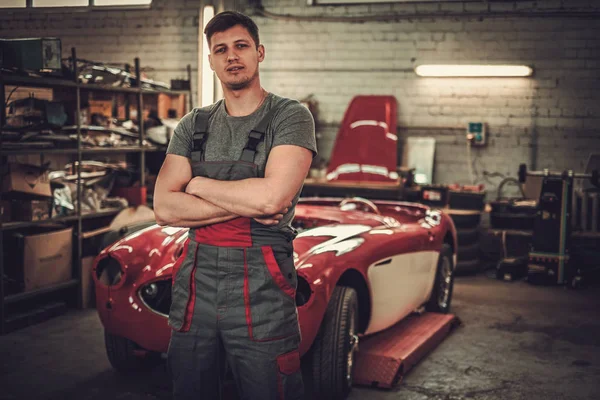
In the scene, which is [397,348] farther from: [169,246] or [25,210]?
[25,210]

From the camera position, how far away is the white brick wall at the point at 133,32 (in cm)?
1074

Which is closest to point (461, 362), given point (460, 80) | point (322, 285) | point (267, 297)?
point (322, 285)

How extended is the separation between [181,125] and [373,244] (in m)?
2.05

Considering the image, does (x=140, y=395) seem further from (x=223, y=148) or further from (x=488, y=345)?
(x=488, y=345)

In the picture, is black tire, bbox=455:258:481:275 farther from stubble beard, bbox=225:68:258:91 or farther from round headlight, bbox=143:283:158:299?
stubble beard, bbox=225:68:258:91

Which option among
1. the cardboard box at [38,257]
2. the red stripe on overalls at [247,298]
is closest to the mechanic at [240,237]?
the red stripe on overalls at [247,298]

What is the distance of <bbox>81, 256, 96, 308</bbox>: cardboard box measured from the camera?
646 centimetres

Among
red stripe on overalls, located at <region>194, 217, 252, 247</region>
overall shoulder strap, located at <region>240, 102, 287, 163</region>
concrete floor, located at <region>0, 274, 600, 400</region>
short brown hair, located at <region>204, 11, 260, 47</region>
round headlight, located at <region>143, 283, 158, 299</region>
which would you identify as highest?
short brown hair, located at <region>204, 11, 260, 47</region>

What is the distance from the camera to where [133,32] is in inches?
429

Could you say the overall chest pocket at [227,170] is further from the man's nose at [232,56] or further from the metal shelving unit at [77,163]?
the metal shelving unit at [77,163]

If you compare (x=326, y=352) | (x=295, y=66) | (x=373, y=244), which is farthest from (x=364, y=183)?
(x=326, y=352)

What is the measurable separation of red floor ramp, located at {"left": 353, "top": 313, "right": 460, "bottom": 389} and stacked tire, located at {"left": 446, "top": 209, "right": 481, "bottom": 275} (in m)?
2.90

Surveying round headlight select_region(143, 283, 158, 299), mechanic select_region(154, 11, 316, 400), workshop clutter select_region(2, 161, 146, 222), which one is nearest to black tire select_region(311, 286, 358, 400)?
round headlight select_region(143, 283, 158, 299)

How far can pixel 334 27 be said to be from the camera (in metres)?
10.1
